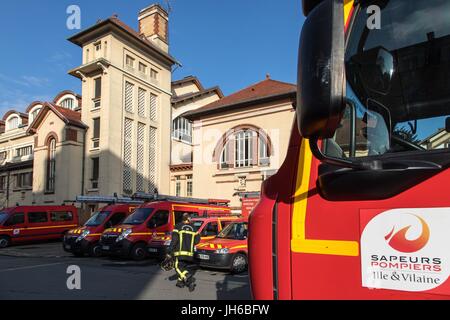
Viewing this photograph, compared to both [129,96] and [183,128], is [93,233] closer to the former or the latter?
[129,96]

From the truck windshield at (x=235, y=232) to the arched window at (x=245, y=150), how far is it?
34.3ft

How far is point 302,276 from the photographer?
1.95m

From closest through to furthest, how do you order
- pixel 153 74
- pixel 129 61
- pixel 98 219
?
pixel 98 219
pixel 129 61
pixel 153 74

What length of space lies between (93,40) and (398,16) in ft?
99.7

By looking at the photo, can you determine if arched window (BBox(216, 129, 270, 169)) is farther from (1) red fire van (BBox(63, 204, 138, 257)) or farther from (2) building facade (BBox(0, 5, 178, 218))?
(1) red fire van (BBox(63, 204, 138, 257))

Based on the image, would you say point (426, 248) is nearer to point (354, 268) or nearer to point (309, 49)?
point (354, 268)

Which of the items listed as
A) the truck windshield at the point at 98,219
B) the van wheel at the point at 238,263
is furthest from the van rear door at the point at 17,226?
the van wheel at the point at 238,263

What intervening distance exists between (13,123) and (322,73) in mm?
47602

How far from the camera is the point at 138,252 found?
15.7 metres

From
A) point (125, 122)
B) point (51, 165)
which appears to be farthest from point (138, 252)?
point (51, 165)

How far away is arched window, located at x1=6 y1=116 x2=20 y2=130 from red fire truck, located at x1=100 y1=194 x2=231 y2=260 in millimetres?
31697

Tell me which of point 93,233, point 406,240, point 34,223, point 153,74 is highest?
point 153,74

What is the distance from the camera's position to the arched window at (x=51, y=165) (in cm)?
3042
